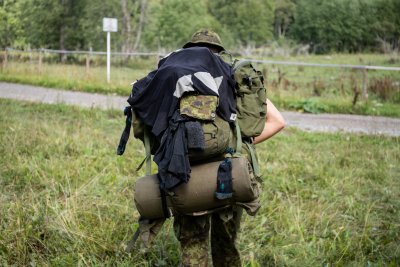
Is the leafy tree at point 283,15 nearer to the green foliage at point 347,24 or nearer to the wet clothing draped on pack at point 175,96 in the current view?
the green foliage at point 347,24

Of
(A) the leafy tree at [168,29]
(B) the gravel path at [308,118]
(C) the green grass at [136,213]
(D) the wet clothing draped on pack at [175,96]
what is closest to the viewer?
(D) the wet clothing draped on pack at [175,96]

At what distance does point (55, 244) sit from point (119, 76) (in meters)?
11.8

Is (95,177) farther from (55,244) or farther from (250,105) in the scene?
(250,105)

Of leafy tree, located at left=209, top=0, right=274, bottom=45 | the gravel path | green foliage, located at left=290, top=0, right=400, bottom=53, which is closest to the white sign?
the gravel path

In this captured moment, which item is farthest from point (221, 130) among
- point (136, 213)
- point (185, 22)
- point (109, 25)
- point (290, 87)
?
point (185, 22)

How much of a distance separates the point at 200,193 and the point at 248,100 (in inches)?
23.5

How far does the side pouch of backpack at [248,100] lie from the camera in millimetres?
2451

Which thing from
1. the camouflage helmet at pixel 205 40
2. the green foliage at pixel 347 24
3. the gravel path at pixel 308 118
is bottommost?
the gravel path at pixel 308 118

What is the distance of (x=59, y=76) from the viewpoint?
1446cm

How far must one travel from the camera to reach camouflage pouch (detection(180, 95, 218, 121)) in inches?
84.1

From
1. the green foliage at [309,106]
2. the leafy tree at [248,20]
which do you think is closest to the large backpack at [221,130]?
the green foliage at [309,106]

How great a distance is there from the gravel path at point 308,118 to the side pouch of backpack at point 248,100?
20.7 ft

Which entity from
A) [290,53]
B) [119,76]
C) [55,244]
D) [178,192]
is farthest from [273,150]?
[290,53]

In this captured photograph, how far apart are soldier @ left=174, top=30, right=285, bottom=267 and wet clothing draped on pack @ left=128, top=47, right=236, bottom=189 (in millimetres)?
198
